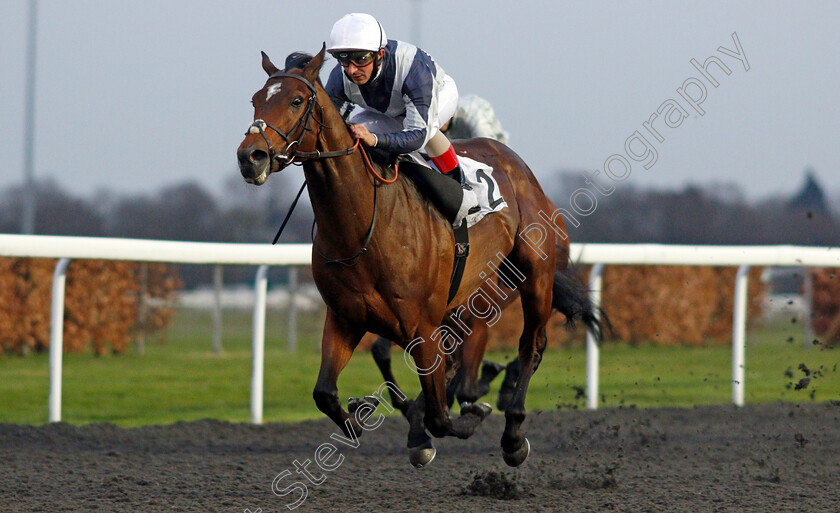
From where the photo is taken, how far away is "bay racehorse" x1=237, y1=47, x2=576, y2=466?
301 cm

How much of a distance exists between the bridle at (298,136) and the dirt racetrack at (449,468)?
138 centimetres

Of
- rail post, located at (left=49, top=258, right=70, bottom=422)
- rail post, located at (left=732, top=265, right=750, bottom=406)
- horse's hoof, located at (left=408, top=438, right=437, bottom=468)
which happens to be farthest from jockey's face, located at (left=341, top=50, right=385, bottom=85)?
rail post, located at (left=732, top=265, right=750, bottom=406)

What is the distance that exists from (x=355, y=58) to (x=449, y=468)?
2.19 meters

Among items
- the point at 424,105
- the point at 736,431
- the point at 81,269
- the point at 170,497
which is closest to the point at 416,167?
the point at 424,105

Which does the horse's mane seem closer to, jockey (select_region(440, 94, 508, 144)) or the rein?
the rein

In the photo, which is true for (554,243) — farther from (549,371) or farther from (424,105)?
(549,371)

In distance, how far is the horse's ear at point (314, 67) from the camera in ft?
10.4

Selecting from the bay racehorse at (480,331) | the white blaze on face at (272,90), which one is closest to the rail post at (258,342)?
the bay racehorse at (480,331)

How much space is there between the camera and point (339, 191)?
3.35 m

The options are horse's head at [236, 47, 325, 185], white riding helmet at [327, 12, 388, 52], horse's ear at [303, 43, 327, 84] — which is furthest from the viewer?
white riding helmet at [327, 12, 388, 52]

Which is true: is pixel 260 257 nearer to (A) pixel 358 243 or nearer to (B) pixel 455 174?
(B) pixel 455 174

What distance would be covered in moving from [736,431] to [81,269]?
19.2 feet

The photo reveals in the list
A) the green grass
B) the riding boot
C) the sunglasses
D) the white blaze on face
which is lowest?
the green grass

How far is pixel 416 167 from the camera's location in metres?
3.80
